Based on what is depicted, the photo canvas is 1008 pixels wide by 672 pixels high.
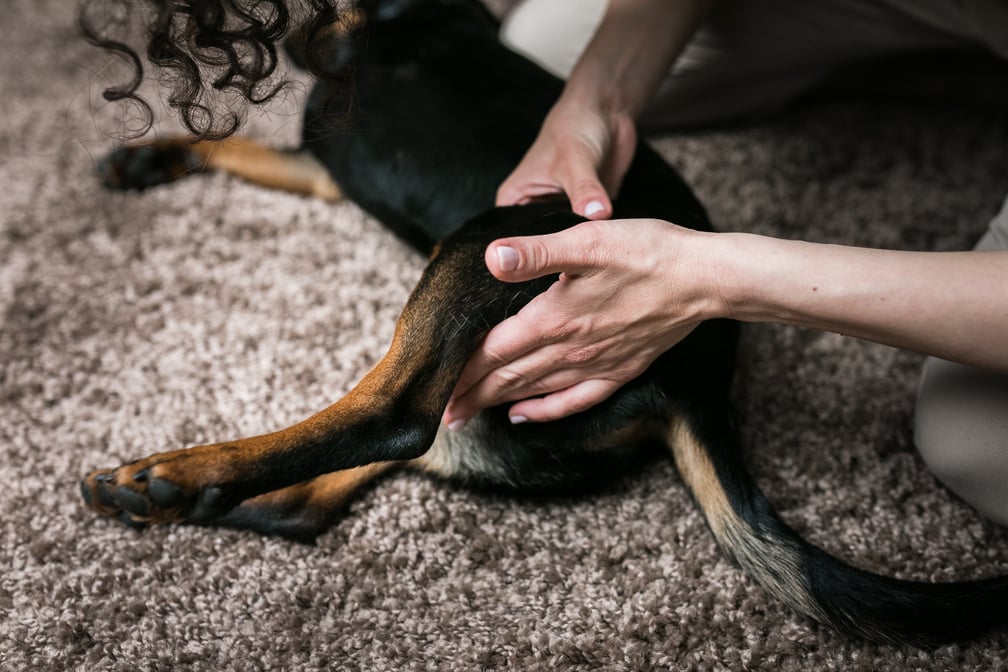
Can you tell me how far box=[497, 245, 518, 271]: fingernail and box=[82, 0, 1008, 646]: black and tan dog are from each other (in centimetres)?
21

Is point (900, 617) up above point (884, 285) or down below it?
below

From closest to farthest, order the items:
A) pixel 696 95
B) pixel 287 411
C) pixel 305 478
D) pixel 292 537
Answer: pixel 305 478
pixel 292 537
pixel 287 411
pixel 696 95

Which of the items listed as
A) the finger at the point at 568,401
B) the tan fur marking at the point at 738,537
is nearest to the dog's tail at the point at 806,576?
the tan fur marking at the point at 738,537

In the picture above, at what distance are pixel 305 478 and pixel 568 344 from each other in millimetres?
420

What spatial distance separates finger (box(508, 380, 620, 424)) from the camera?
1.30 m

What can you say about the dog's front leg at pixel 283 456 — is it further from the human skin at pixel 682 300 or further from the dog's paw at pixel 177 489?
the human skin at pixel 682 300

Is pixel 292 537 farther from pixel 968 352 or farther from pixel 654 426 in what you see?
pixel 968 352

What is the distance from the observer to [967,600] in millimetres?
1173

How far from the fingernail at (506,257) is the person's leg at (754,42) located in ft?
4.17

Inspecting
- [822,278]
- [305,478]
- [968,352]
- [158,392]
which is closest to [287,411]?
[158,392]

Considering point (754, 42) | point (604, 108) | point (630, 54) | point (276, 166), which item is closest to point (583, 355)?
point (604, 108)

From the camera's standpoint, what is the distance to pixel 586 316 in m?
1.23

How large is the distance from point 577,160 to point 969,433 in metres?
0.77

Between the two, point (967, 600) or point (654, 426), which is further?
point (654, 426)
